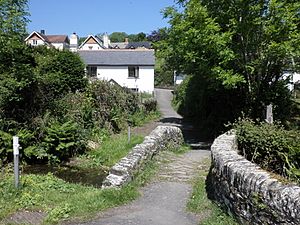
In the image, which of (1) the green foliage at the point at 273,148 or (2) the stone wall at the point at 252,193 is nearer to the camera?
(2) the stone wall at the point at 252,193

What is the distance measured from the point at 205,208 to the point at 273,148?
1.90 m

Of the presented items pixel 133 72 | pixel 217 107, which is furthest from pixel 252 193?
pixel 133 72

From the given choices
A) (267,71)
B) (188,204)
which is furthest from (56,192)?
(267,71)

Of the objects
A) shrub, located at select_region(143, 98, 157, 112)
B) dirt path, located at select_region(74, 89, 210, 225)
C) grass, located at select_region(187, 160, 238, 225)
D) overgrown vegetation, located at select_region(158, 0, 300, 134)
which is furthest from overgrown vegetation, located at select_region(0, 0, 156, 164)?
shrub, located at select_region(143, 98, 157, 112)

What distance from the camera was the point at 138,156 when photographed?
10.3 m

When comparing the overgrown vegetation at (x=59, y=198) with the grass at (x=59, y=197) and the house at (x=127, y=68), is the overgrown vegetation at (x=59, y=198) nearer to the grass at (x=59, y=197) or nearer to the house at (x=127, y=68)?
the grass at (x=59, y=197)

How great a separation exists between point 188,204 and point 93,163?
7.98m

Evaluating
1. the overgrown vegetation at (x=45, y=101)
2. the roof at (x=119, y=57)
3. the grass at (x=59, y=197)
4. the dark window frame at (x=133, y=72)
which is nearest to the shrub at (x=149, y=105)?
the overgrown vegetation at (x=45, y=101)

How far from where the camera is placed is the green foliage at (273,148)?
24.1ft

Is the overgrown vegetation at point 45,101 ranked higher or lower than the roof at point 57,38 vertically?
lower

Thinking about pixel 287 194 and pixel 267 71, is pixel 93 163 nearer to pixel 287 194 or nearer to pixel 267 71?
pixel 267 71

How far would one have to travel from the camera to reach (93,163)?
15391 mm

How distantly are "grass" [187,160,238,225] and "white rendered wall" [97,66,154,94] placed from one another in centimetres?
3824

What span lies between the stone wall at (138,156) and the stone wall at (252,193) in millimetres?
2218
